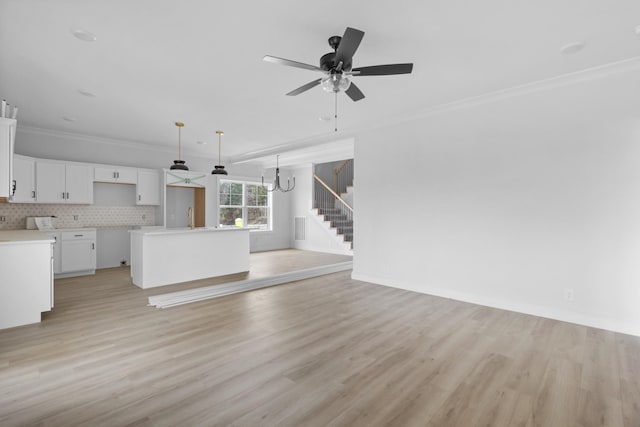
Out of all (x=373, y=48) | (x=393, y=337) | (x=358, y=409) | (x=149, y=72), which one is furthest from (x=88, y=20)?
(x=393, y=337)

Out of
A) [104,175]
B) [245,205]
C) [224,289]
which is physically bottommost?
[224,289]

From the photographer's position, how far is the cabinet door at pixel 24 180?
17.6 ft

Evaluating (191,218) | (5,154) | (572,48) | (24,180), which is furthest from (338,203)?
(5,154)

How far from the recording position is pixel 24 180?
215 inches

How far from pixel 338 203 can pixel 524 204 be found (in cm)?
701

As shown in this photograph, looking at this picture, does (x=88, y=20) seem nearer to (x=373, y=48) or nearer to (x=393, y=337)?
(x=373, y=48)

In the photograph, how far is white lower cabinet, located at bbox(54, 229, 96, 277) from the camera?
5676 mm

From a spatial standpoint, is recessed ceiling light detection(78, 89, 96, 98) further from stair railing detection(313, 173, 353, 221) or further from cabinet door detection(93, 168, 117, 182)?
stair railing detection(313, 173, 353, 221)

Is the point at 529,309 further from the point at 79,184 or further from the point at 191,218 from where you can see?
the point at 79,184

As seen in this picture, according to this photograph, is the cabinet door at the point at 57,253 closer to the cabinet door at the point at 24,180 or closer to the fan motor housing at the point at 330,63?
the cabinet door at the point at 24,180

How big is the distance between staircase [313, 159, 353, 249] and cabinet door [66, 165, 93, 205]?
18.6 feet

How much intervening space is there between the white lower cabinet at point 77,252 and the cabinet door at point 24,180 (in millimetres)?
800

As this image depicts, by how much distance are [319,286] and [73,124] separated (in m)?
5.15

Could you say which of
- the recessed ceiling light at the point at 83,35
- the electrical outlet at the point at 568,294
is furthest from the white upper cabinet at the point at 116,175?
the electrical outlet at the point at 568,294
